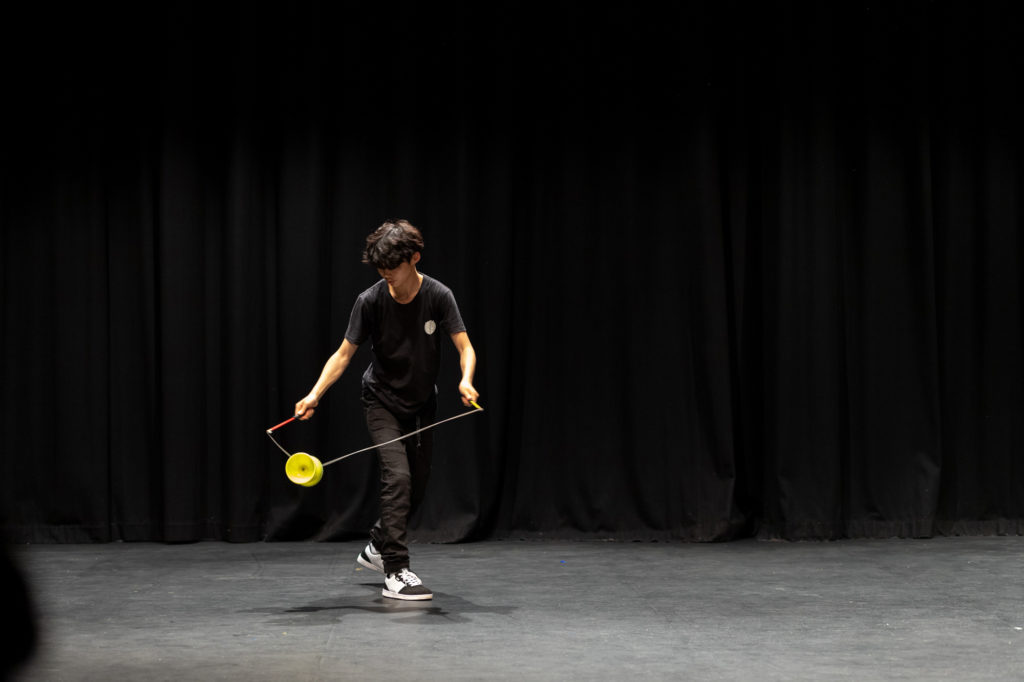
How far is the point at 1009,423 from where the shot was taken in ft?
19.8

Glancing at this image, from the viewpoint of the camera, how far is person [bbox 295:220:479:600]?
4.25 m

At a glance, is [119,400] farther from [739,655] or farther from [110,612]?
[739,655]

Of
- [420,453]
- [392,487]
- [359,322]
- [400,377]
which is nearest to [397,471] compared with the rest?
[392,487]

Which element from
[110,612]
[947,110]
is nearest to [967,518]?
[947,110]


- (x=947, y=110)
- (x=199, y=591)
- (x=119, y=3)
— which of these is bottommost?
(x=199, y=591)

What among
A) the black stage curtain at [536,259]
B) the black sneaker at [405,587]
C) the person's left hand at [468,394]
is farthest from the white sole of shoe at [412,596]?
the black stage curtain at [536,259]

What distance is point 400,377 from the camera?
434cm

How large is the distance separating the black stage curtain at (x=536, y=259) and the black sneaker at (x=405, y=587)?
1513 millimetres

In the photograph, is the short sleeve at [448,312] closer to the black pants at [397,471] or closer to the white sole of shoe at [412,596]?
the black pants at [397,471]

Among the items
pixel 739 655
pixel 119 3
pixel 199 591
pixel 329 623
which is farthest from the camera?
pixel 119 3

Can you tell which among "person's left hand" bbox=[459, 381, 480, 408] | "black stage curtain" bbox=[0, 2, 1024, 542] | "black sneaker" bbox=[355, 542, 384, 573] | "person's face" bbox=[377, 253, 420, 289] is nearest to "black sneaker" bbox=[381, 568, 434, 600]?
"black sneaker" bbox=[355, 542, 384, 573]

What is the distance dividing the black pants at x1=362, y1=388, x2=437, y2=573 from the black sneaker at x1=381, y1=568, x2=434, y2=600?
0.03 metres

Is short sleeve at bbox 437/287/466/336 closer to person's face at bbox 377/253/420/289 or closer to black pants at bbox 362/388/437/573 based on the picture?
person's face at bbox 377/253/420/289

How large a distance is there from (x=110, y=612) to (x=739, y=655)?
7.09 ft
